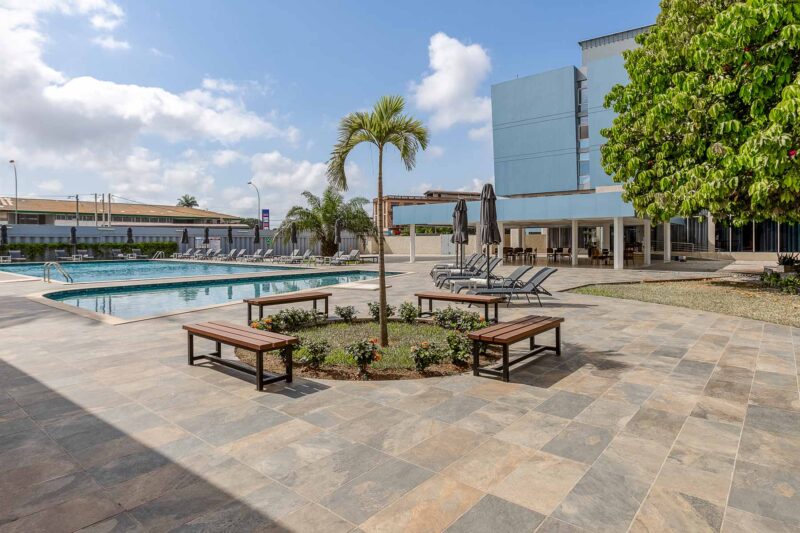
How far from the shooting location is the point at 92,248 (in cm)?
3419

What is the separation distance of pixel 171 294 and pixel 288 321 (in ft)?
30.3

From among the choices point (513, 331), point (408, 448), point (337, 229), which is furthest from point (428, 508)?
point (337, 229)

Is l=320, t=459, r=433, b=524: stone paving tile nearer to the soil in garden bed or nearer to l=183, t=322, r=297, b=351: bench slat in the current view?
l=183, t=322, r=297, b=351: bench slat

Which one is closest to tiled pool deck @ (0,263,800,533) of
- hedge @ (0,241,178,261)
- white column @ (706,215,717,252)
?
hedge @ (0,241,178,261)

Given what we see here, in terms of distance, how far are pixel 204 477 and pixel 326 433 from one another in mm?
975

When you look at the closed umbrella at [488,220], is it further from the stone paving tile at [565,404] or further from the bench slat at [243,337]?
the bench slat at [243,337]

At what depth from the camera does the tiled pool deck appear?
2.62 m

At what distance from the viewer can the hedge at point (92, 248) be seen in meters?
31.7

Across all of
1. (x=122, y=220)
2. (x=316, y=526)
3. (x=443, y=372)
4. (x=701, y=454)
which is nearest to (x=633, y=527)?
(x=701, y=454)

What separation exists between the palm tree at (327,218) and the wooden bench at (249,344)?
24.1 m

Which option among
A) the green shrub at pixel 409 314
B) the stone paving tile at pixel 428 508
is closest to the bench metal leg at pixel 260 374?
the stone paving tile at pixel 428 508

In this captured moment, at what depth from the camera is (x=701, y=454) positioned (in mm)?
3346

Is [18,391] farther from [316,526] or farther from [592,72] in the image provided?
[592,72]

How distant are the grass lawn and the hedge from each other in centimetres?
3430
